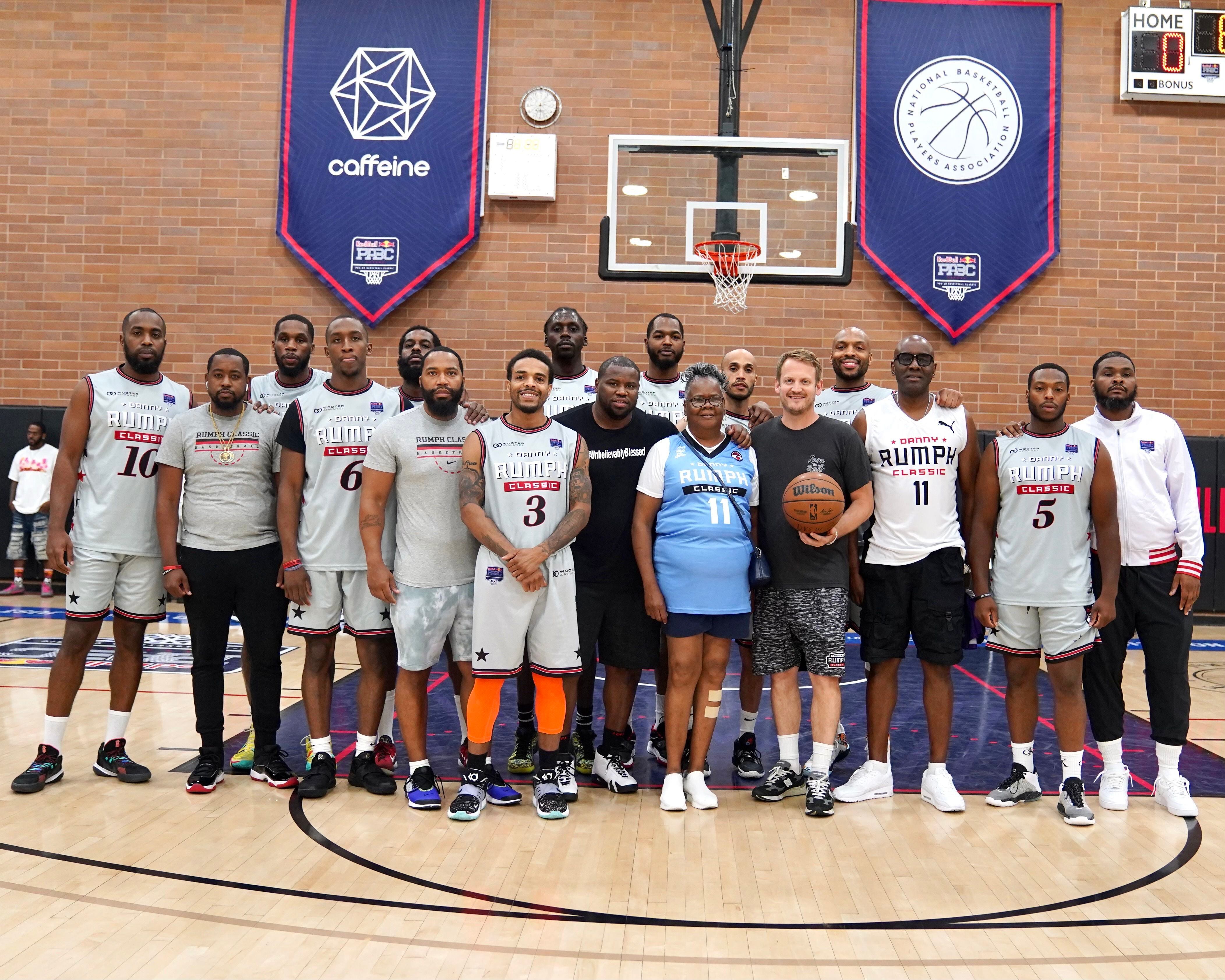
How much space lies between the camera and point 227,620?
180 inches

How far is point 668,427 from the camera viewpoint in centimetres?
472

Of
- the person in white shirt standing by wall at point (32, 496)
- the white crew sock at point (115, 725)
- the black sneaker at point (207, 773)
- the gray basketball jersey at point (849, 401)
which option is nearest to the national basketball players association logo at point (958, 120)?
the gray basketball jersey at point (849, 401)

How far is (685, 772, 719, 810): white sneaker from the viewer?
4.32m

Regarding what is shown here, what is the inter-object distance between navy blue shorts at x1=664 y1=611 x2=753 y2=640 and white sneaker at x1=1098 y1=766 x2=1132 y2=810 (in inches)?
65.9

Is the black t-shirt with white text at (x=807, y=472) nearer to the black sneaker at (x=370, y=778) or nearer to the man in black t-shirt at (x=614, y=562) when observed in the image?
the man in black t-shirt at (x=614, y=562)

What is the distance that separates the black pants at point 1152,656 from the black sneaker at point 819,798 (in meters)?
1.16

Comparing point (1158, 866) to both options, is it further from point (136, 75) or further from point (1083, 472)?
point (136, 75)

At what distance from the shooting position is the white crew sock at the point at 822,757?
4.45m

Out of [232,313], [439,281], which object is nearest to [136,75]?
[232,313]

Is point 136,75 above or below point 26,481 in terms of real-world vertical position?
above

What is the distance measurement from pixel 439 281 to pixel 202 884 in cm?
772

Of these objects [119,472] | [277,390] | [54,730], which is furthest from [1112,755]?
[54,730]

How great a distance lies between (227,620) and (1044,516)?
352 cm

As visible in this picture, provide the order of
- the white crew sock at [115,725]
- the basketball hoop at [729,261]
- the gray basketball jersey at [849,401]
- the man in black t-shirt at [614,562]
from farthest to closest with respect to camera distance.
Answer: the basketball hoop at [729,261] < the gray basketball jersey at [849,401] < the white crew sock at [115,725] < the man in black t-shirt at [614,562]
